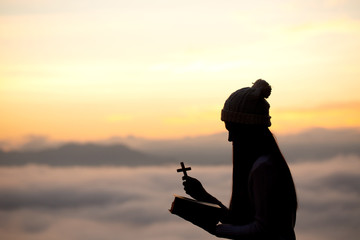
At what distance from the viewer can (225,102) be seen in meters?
7.24

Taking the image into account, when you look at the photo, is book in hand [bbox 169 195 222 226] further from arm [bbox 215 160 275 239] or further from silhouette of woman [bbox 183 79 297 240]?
arm [bbox 215 160 275 239]

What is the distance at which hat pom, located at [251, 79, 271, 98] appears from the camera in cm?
711

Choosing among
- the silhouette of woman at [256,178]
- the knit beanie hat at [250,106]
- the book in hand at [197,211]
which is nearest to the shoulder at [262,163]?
the silhouette of woman at [256,178]

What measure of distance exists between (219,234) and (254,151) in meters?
0.95

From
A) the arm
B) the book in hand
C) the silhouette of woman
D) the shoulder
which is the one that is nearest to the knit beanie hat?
the silhouette of woman

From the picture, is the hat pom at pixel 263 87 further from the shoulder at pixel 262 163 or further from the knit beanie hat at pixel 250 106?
the shoulder at pixel 262 163

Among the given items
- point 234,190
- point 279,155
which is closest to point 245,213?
point 234,190

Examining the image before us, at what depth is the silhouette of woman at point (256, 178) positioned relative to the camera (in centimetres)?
686

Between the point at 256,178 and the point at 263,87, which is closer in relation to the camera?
the point at 256,178

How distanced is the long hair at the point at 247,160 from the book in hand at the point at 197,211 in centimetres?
20

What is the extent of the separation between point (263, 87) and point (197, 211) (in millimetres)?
1465

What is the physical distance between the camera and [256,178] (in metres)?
6.89

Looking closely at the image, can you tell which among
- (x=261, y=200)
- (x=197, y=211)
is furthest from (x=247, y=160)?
(x=197, y=211)

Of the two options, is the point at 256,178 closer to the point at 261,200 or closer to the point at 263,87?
the point at 261,200
